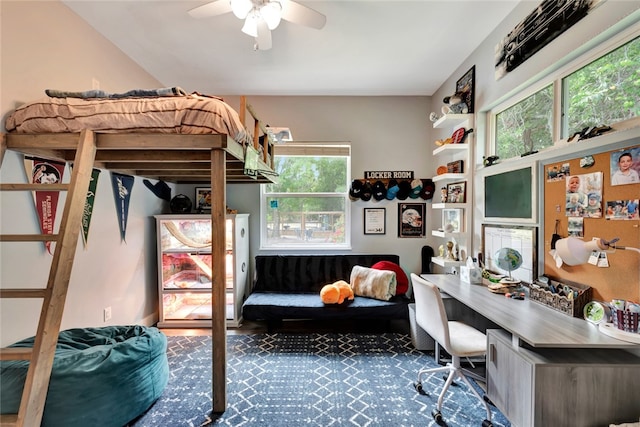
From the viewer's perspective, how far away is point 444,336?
1.81m

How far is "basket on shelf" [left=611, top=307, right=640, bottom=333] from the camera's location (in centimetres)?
→ 132

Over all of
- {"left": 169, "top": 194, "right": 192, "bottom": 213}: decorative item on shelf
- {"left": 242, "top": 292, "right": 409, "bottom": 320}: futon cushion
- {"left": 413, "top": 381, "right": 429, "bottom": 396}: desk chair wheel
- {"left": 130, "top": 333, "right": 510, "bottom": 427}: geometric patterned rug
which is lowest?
{"left": 130, "top": 333, "right": 510, "bottom": 427}: geometric patterned rug

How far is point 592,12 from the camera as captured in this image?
61.5 inches

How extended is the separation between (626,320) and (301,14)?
2469mm

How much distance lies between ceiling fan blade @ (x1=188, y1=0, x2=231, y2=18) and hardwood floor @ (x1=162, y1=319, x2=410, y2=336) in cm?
294

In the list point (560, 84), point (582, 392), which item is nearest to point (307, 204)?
point (560, 84)

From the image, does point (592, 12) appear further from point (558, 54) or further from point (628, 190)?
point (628, 190)

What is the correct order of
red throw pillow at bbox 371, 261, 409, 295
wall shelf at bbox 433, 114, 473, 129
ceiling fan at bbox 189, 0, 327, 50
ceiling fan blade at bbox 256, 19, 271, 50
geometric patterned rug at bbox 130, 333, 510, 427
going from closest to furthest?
1. ceiling fan at bbox 189, 0, 327, 50
2. geometric patterned rug at bbox 130, 333, 510, 427
3. ceiling fan blade at bbox 256, 19, 271, 50
4. wall shelf at bbox 433, 114, 473, 129
5. red throw pillow at bbox 371, 261, 409, 295

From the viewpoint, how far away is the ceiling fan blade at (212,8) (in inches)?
69.7

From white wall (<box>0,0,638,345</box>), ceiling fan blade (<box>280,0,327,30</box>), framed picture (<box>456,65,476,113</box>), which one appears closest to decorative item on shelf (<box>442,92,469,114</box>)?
framed picture (<box>456,65,476,113</box>)

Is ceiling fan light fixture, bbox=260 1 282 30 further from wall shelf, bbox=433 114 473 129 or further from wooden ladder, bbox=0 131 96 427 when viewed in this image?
wall shelf, bbox=433 114 473 129

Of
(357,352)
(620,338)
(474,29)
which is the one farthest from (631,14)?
(357,352)

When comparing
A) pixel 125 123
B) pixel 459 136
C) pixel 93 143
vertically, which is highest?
pixel 459 136

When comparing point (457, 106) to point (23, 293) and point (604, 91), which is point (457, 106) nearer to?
point (604, 91)
